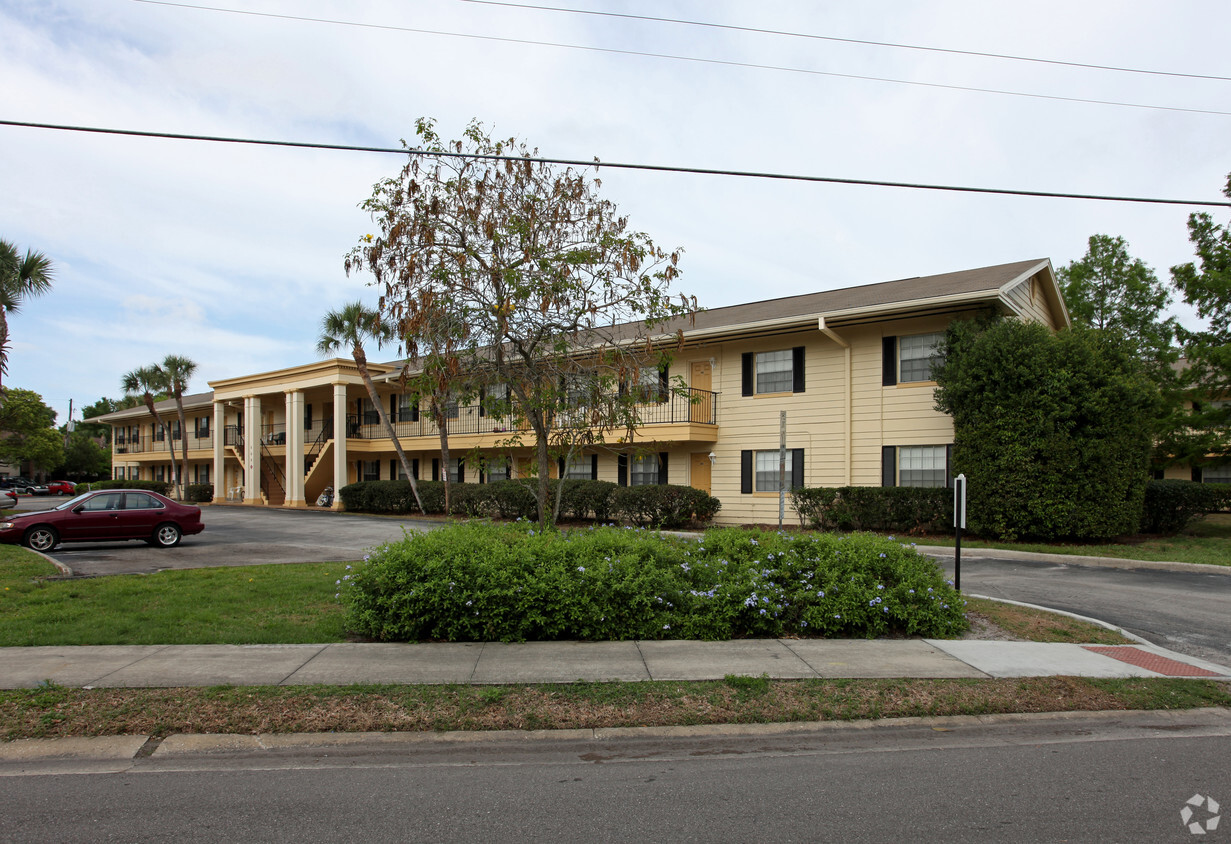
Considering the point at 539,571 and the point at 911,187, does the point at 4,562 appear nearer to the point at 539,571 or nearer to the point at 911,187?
the point at 539,571

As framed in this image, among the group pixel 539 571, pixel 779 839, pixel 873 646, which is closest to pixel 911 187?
pixel 873 646

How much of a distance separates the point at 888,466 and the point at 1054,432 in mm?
4156

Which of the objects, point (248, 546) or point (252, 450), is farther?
point (252, 450)

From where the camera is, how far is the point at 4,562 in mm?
12797

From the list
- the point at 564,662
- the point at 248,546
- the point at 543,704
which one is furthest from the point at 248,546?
the point at 543,704

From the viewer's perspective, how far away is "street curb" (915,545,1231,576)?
13.4 metres

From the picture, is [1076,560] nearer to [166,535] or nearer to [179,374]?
[166,535]

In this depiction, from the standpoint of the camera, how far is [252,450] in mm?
36125

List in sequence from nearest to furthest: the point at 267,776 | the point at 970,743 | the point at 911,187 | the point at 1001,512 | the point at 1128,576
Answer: the point at 267,776 < the point at 970,743 < the point at 911,187 < the point at 1128,576 < the point at 1001,512

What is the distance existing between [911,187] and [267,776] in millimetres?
10039

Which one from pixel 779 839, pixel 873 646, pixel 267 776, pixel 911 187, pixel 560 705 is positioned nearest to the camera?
pixel 779 839

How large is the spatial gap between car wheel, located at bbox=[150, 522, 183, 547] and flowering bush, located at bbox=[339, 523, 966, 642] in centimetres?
1123

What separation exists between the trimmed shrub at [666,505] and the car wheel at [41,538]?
42.9 ft

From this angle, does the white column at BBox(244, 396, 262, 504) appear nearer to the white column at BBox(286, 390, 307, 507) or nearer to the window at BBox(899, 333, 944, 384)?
the white column at BBox(286, 390, 307, 507)
